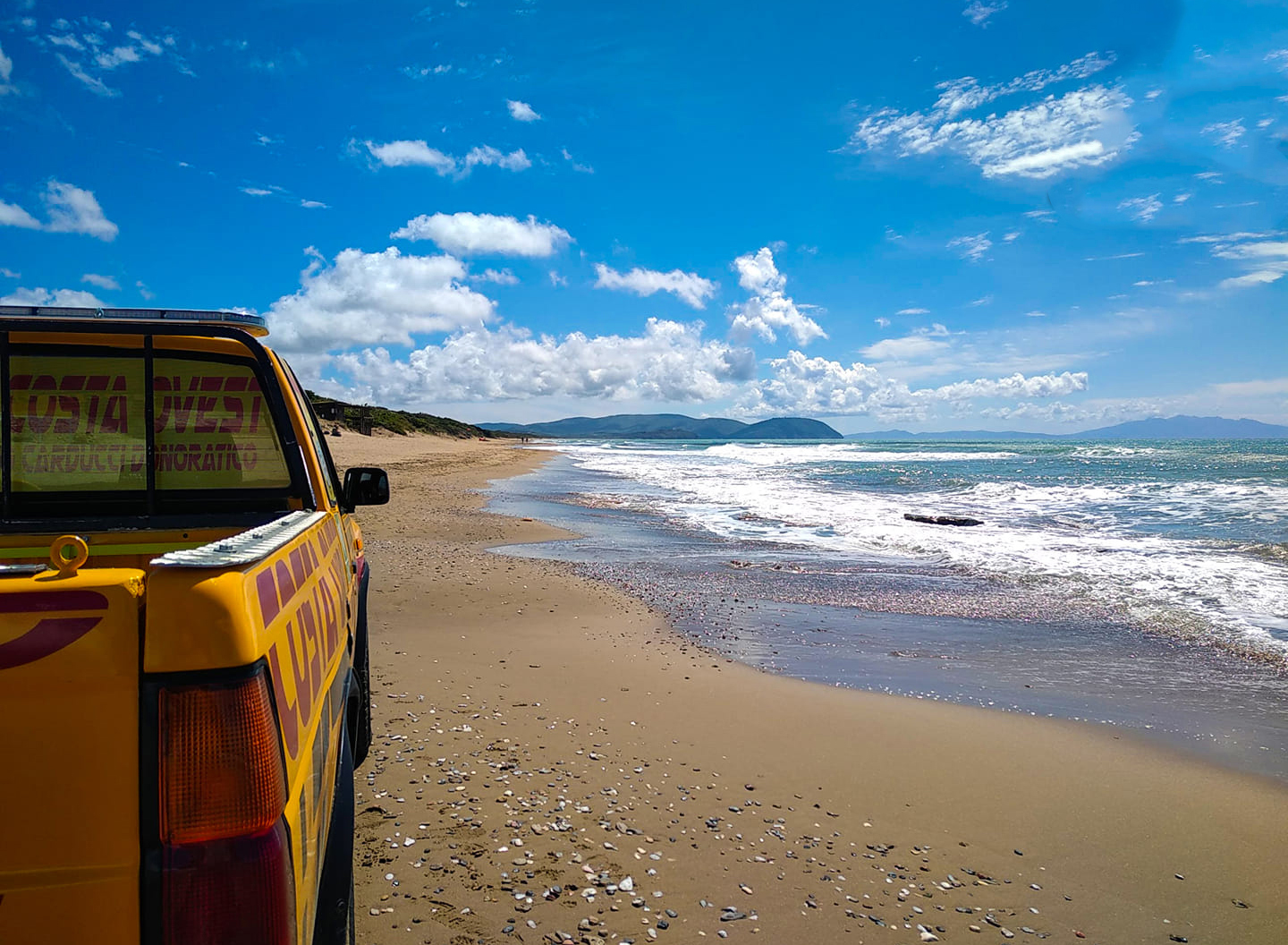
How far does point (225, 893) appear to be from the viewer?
1159 mm

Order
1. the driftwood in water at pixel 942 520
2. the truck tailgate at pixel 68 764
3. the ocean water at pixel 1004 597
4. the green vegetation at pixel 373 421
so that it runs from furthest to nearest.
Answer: the green vegetation at pixel 373 421, the driftwood in water at pixel 942 520, the ocean water at pixel 1004 597, the truck tailgate at pixel 68 764

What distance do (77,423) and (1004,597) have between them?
882cm

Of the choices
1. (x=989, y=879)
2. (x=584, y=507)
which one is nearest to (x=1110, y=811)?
(x=989, y=879)

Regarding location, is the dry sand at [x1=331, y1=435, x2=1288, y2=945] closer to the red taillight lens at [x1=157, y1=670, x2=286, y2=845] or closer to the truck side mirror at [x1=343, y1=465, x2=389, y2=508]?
the truck side mirror at [x1=343, y1=465, x2=389, y2=508]

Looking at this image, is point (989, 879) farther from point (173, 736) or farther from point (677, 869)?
point (173, 736)

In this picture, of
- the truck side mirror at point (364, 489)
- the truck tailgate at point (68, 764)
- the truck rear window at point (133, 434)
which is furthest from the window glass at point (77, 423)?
the truck tailgate at point (68, 764)

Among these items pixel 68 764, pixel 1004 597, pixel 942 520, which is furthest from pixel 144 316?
pixel 942 520

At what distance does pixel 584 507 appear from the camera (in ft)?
63.3

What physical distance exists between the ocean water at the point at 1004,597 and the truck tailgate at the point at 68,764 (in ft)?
17.3

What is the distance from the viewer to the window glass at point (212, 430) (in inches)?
124

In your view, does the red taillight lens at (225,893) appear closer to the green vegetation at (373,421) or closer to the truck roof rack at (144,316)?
the truck roof rack at (144,316)

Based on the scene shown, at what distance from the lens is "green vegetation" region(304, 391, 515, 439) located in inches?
2159

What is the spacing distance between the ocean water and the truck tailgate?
5.28 meters

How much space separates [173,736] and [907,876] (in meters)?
3.14
